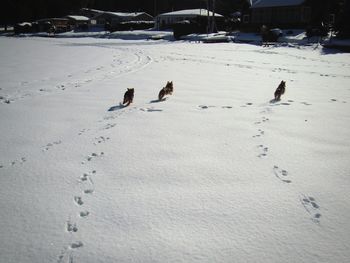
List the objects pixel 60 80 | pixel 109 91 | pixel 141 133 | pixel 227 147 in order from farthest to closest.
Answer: pixel 60 80
pixel 109 91
pixel 141 133
pixel 227 147

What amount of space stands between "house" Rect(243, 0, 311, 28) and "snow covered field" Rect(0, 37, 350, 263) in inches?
1258

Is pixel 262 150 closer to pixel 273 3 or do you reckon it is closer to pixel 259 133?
pixel 259 133

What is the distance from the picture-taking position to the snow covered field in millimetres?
2344

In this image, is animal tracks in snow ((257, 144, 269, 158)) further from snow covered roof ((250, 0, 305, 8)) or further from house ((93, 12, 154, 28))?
house ((93, 12, 154, 28))

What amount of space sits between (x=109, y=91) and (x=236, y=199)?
18.8ft

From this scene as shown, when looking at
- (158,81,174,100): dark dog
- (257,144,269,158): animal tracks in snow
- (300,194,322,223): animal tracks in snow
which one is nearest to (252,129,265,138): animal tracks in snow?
(257,144,269,158): animal tracks in snow

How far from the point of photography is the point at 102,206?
2.82 metres

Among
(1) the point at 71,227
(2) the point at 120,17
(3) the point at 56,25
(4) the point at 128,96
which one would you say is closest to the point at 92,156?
(1) the point at 71,227

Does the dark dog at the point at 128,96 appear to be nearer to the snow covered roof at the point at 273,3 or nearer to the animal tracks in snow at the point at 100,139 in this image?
the animal tracks in snow at the point at 100,139

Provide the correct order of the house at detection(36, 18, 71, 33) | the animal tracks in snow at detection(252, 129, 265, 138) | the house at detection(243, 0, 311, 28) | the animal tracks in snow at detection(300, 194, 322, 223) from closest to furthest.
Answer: the animal tracks in snow at detection(300, 194, 322, 223), the animal tracks in snow at detection(252, 129, 265, 138), the house at detection(243, 0, 311, 28), the house at detection(36, 18, 71, 33)

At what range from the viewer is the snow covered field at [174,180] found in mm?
2344

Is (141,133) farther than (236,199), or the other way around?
(141,133)

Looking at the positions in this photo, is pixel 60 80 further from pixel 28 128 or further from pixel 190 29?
pixel 190 29

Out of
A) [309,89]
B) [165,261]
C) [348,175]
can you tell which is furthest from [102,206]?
[309,89]
